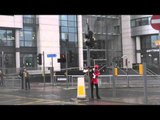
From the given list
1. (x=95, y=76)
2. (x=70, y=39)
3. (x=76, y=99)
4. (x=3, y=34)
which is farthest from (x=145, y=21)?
(x=76, y=99)

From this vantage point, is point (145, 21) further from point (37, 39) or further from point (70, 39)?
point (37, 39)

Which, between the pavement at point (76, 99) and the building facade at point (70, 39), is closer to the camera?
the pavement at point (76, 99)

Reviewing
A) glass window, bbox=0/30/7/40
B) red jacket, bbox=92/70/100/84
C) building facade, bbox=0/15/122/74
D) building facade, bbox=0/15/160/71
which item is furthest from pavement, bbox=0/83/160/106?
glass window, bbox=0/30/7/40

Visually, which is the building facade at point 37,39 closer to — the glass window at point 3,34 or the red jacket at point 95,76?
the glass window at point 3,34

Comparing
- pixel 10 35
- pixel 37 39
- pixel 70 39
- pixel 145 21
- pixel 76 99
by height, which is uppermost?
pixel 145 21

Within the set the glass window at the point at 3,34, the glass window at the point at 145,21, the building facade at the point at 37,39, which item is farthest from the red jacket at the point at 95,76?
the glass window at the point at 145,21

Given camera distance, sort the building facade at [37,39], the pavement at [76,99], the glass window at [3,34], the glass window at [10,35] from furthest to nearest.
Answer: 1. the glass window at [10,35]
2. the building facade at [37,39]
3. the glass window at [3,34]
4. the pavement at [76,99]

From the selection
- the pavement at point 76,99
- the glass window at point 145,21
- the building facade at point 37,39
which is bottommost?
the pavement at point 76,99

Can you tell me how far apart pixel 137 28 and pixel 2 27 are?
31417 millimetres

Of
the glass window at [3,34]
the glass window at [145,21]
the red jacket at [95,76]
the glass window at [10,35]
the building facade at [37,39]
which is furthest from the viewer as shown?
the glass window at [145,21]
